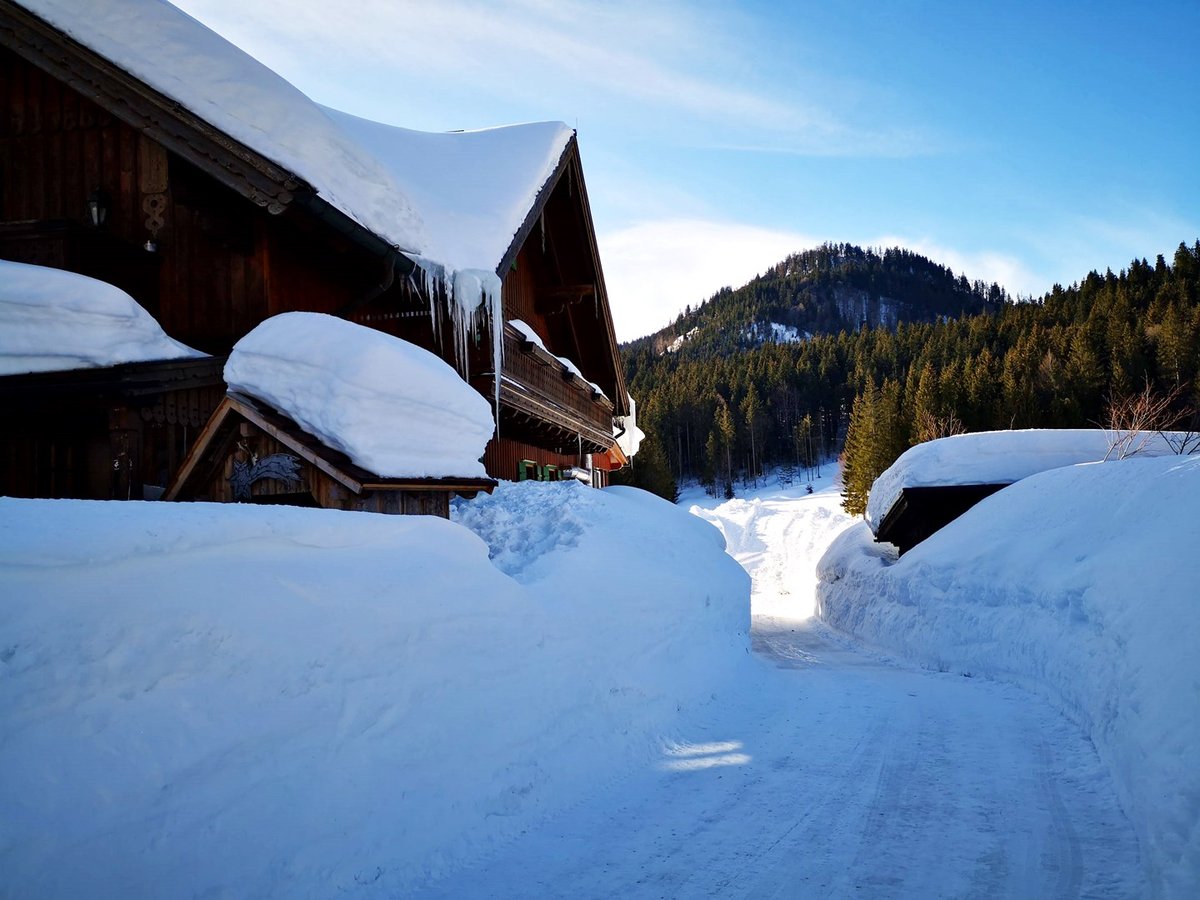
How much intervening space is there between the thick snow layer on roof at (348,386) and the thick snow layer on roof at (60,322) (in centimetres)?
189

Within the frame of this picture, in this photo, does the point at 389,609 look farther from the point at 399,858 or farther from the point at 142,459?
the point at 142,459

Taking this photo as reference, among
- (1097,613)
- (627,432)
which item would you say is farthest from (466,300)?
(627,432)

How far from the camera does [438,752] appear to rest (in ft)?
15.3

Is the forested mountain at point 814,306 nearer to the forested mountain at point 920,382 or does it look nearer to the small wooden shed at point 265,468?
the forested mountain at point 920,382

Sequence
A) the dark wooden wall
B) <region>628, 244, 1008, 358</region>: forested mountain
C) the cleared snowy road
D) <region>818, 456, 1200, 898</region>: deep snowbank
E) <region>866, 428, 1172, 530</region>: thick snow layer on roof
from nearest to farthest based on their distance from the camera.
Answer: the cleared snowy road < <region>818, 456, 1200, 898</region>: deep snowbank < the dark wooden wall < <region>866, 428, 1172, 530</region>: thick snow layer on roof < <region>628, 244, 1008, 358</region>: forested mountain

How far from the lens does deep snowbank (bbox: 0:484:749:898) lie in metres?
3.03

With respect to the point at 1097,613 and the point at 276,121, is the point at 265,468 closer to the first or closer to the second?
the point at 276,121

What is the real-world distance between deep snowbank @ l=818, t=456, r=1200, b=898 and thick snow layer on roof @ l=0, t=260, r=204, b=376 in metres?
9.67

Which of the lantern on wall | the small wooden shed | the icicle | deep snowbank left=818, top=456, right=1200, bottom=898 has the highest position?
the lantern on wall

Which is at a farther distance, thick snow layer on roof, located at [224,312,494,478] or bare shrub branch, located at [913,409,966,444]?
bare shrub branch, located at [913,409,966,444]

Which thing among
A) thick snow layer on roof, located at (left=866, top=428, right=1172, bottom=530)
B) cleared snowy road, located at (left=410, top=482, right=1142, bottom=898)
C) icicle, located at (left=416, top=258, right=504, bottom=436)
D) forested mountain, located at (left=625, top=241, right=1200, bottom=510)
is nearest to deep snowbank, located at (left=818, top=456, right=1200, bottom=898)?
cleared snowy road, located at (left=410, top=482, right=1142, bottom=898)

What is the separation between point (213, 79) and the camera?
341 inches

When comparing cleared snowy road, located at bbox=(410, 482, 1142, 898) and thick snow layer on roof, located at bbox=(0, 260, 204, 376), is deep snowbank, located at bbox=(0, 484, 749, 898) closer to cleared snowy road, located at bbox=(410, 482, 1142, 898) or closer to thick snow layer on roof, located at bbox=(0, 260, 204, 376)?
cleared snowy road, located at bbox=(410, 482, 1142, 898)

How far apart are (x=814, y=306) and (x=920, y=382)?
13035 cm
